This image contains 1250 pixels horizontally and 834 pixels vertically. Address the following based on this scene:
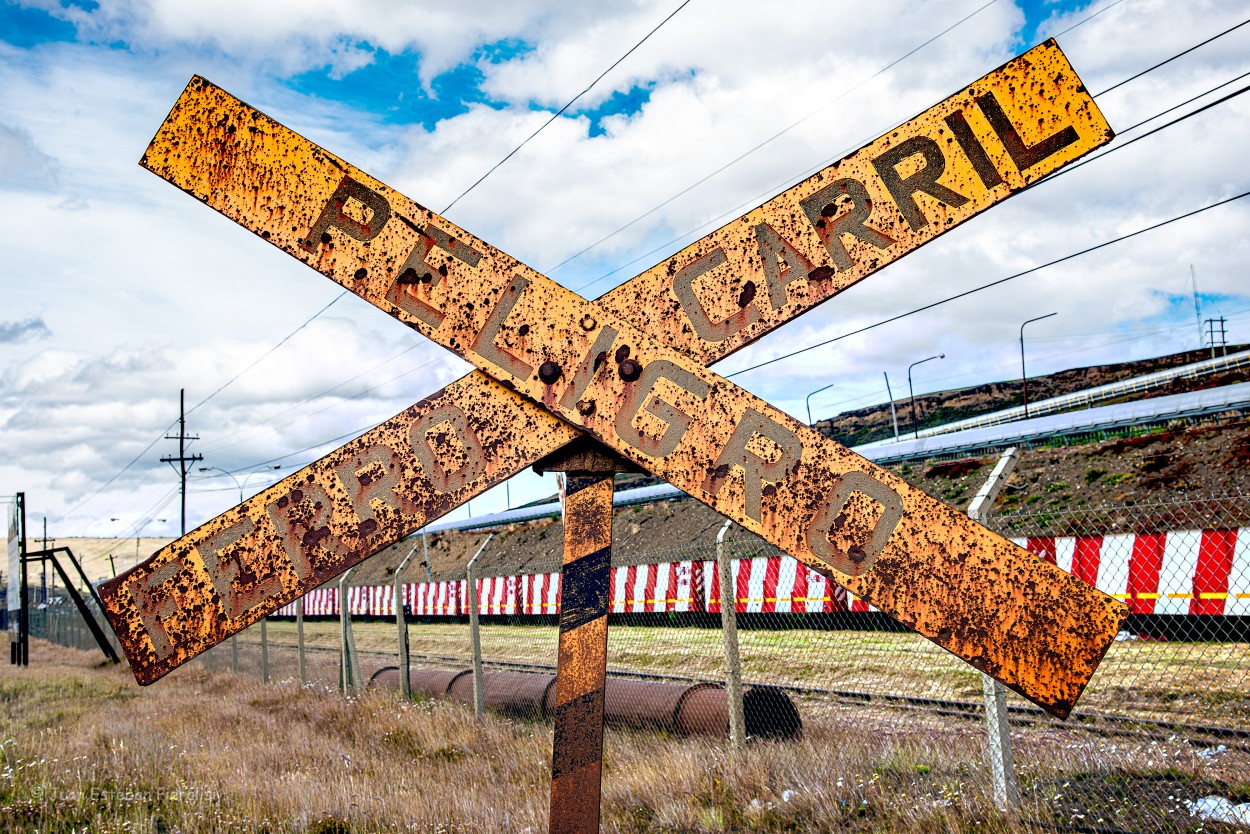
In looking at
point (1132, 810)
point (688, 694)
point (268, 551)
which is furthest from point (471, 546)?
point (268, 551)

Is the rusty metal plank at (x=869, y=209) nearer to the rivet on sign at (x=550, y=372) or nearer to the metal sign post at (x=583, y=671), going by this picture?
the rivet on sign at (x=550, y=372)

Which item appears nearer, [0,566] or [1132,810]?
[1132,810]

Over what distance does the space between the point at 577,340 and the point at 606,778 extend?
4599mm

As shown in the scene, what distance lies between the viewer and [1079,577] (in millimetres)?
5500

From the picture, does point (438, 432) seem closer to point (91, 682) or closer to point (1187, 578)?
point (1187, 578)

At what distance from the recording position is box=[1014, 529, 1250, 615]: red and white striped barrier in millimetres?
10742

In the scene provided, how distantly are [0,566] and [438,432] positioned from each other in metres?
162

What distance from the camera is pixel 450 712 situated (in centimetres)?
880

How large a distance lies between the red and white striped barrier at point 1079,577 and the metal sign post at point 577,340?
2.73m

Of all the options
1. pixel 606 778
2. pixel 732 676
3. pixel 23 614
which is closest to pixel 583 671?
pixel 606 778

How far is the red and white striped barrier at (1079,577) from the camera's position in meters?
10.8

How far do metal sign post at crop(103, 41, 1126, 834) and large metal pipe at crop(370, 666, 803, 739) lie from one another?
4306 millimetres

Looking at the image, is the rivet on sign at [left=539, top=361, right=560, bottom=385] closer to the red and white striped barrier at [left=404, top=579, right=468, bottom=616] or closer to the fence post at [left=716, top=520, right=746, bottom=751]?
the fence post at [left=716, top=520, right=746, bottom=751]

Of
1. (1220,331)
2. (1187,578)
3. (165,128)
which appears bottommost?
(1187,578)
